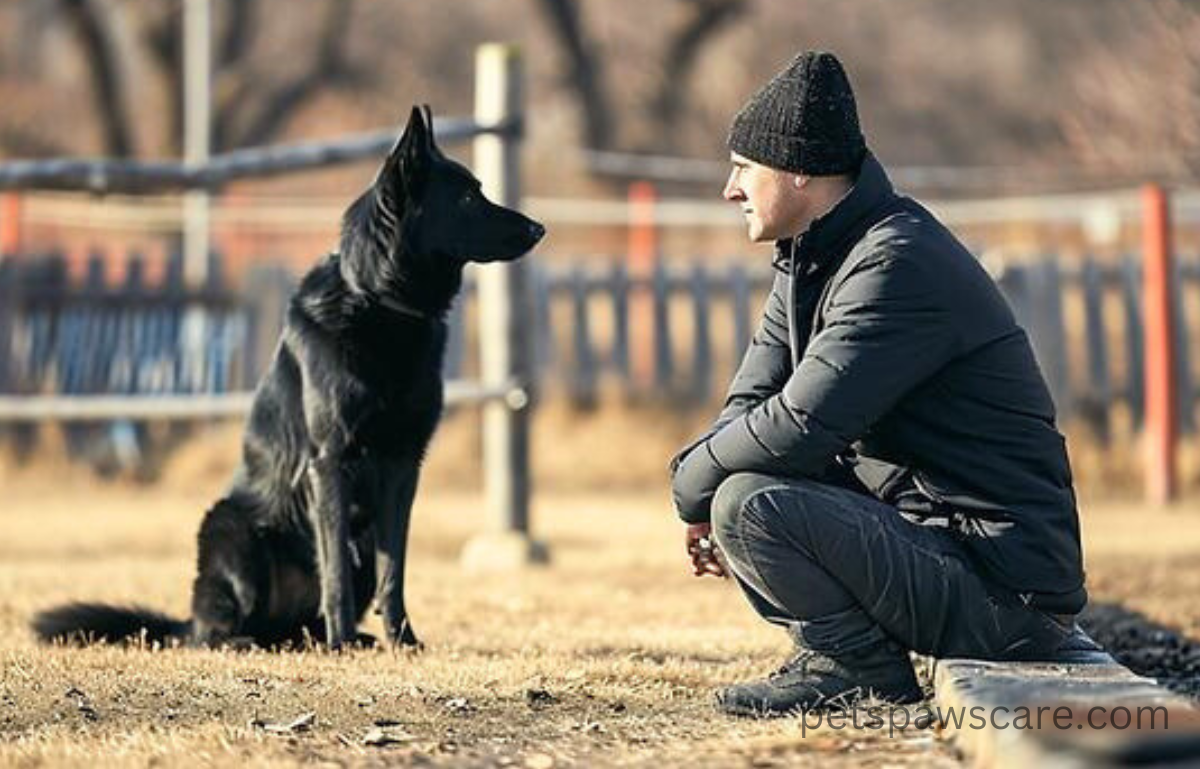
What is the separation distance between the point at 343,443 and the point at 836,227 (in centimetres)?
204

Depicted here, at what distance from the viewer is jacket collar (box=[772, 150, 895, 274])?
15.7 feet

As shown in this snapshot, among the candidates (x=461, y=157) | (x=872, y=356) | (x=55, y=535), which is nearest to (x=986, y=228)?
(x=461, y=157)

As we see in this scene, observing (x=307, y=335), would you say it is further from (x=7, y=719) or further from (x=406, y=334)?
(x=7, y=719)

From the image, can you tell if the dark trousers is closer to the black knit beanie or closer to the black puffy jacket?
the black puffy jacket

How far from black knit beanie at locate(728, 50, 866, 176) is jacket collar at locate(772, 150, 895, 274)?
83mm

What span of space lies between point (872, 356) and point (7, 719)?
2018 millimetres

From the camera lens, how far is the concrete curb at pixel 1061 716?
3.24m

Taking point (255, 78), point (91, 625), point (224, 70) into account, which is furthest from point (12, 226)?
point (255, 78)

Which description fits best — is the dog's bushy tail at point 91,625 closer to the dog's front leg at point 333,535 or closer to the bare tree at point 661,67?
the dog's front leg at point 333,535

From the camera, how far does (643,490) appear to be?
1396 cm

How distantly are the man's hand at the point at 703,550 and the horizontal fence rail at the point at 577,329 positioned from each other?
904cm

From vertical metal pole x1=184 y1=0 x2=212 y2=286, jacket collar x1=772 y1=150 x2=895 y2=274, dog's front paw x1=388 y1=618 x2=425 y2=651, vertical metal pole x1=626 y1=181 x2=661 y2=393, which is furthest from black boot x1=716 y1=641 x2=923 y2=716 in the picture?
vertical metal pole x1=184 y1=0 x2=212 y2=286

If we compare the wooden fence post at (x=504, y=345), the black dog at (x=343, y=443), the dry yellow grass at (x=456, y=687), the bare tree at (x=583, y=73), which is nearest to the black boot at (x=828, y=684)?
the dry yellow grass at (x=456, y=687)

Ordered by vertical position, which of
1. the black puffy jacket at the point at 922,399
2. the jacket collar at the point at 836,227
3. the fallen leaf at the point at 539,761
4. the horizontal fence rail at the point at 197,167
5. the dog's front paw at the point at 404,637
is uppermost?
the horizontal fence rail at the point at 197,167
